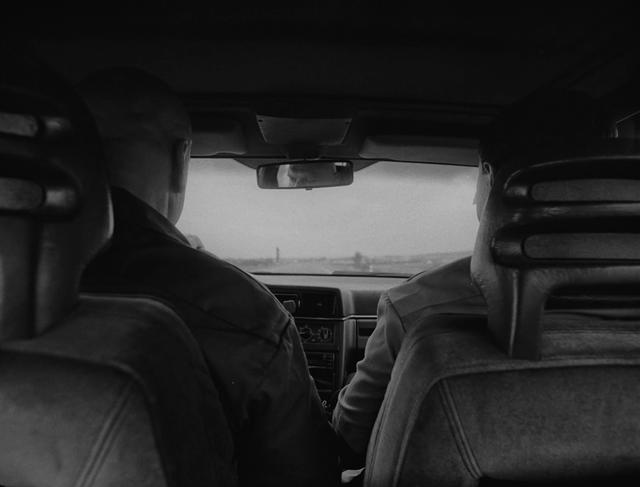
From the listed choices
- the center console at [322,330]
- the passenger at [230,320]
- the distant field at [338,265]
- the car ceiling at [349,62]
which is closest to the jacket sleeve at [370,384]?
the passenger at [230,320]

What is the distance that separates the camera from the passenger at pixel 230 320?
1.41 meters

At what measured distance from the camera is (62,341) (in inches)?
39.5

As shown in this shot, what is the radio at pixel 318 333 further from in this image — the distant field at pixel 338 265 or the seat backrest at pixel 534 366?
the seat backrest at pixel 534 366

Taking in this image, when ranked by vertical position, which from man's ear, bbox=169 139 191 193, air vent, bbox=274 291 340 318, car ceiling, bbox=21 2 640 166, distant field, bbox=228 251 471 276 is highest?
car ceiling, bbox=21 2 640 166

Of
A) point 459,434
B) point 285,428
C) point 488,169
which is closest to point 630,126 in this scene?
point 488,169

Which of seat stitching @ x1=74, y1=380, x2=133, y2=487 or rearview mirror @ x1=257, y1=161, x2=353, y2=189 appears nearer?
seat stitching @ x1=74, y1=380, x2=133, y2=487

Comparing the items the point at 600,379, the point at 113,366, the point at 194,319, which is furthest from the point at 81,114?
the point at 600,379

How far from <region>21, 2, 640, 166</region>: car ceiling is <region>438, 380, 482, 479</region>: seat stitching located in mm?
1797

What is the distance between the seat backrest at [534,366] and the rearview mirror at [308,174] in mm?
2063

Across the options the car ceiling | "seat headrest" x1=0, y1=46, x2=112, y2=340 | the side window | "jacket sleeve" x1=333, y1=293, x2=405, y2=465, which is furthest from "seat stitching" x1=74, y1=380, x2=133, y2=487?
the side window

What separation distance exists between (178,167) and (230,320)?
718 millimetres

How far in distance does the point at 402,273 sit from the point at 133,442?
3.33 metres

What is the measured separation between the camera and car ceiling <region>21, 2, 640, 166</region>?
2.39 meters

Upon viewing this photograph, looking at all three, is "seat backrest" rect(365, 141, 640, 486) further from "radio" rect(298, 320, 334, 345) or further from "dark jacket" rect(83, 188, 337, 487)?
"radio" rect(298, 320, 334, 345)
